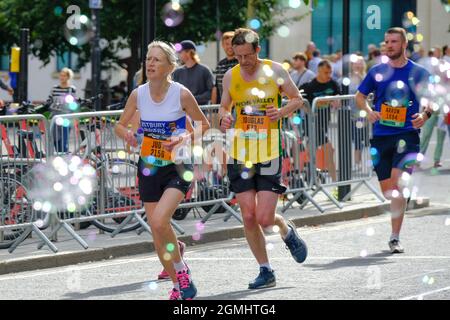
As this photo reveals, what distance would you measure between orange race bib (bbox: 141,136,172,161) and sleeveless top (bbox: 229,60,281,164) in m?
0.80

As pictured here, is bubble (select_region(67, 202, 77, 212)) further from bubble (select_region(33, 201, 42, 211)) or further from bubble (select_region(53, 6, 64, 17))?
bubble (select_region(53, 6, 64, 17))

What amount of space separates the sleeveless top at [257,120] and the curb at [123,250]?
2158 millimetres

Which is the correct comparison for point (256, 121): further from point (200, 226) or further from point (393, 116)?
point (200, 226)

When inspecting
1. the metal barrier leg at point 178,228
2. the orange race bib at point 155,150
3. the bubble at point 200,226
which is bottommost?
the bubble at point 200,226

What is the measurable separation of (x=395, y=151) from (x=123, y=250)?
8.24 ft

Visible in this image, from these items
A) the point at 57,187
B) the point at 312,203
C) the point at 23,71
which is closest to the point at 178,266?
the point at 57,187

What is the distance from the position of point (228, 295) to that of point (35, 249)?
291 centimetres

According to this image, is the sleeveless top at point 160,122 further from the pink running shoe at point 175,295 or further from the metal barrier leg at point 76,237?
the metal barrier leg at point 76,237

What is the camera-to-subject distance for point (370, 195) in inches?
622

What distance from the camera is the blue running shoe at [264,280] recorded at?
9523 mm

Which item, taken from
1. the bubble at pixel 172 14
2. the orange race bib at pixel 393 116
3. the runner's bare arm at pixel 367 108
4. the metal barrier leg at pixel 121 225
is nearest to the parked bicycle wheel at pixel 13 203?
the metal barrier leg at pixel 121 225

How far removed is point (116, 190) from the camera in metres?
12.4
